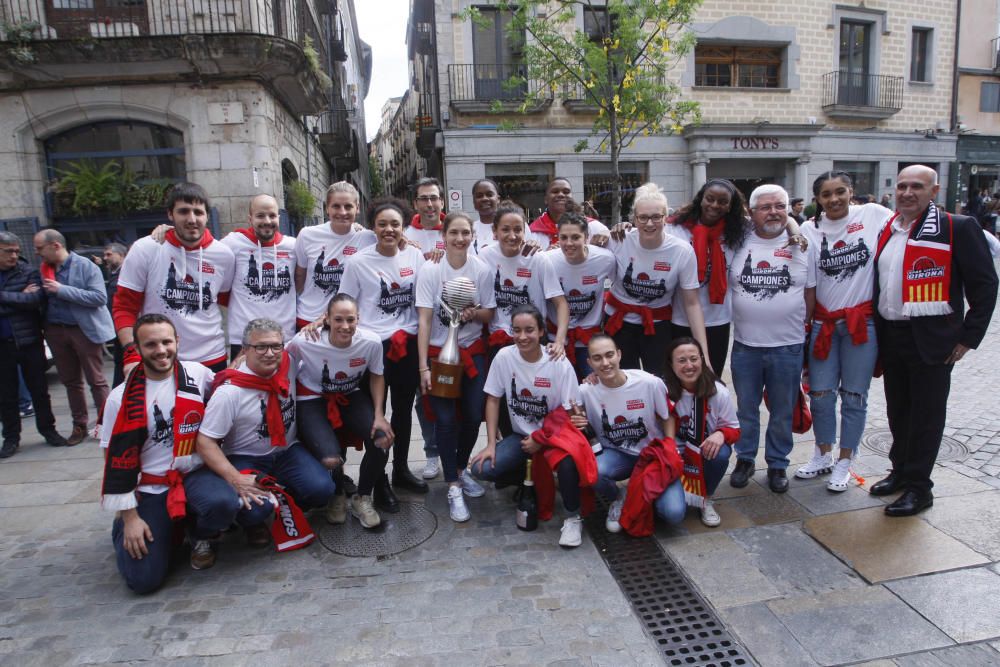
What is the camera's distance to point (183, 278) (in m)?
4.00

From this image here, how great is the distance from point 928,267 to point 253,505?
4.07m

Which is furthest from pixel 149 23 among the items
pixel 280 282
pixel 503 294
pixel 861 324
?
pixel 861 324

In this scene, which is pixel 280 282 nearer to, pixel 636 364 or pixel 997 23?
pixel 636 364

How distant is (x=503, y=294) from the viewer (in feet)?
13.7

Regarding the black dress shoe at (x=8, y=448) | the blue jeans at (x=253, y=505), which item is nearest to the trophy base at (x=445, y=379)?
the blue jeans at (x=253, y=505)

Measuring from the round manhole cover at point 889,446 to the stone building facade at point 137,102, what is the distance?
29.8ft

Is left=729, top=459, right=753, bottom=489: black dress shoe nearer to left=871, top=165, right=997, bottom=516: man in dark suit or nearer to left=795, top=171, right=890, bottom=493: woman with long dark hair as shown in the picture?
left=795, top=171, right=890, bottom=493: woman with long dark hair

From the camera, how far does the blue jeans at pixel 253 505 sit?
132 inches

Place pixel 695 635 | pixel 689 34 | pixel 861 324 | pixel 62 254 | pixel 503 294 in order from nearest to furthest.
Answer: pixel 695 635, pixel 861 324, pixel 503 294, pixel 62 254, pixel 689 34

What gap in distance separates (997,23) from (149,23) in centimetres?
2553

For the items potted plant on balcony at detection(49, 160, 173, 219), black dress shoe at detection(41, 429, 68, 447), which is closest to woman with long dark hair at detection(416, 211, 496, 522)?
black dress shoe at detection(41, 429, 68, 447)

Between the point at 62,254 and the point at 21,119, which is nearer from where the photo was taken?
the point at 62,254

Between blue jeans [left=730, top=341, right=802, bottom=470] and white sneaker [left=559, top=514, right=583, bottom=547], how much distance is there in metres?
1.36

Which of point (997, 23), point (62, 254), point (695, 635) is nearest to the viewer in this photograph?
point (695, 635)
